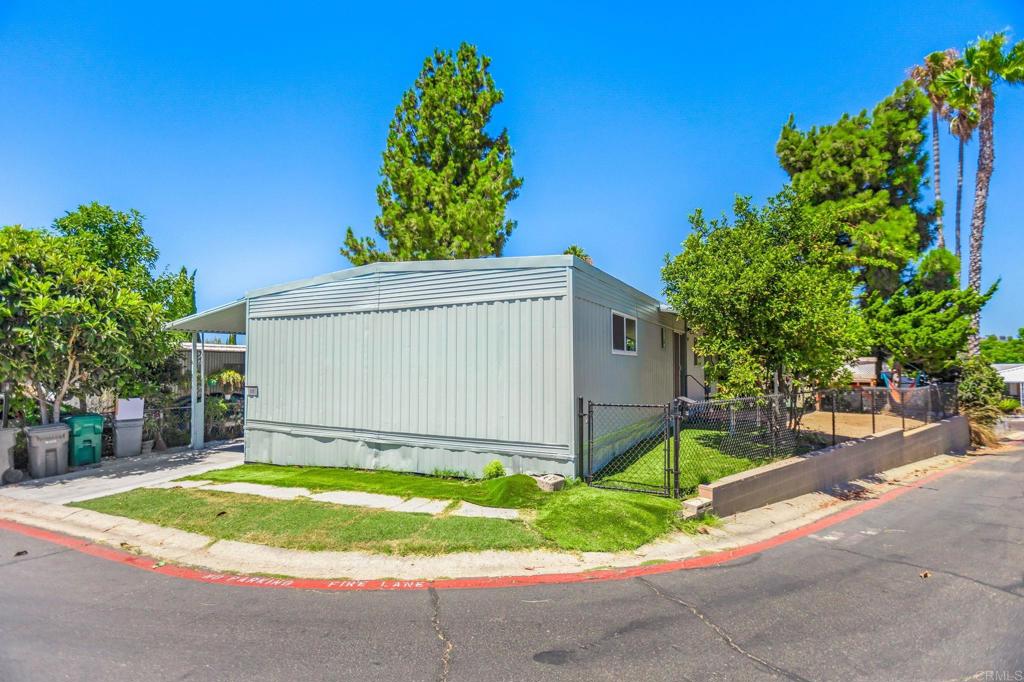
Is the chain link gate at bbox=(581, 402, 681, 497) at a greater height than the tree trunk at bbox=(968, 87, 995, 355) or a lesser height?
lesser

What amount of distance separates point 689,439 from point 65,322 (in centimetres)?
1243

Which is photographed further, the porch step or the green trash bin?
the green trash bin

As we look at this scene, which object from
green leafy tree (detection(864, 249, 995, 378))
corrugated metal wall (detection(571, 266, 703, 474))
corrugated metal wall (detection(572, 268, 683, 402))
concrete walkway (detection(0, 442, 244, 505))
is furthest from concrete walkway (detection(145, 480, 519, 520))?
green leafy tree (detection(864, 249, 995, 378))

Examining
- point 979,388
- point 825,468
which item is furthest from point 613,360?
point 979,388

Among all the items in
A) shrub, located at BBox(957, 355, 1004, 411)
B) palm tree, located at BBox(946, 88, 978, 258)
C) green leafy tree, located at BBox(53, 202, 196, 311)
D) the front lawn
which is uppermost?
palm tree, located at BBox(946, 88, 978, 258)

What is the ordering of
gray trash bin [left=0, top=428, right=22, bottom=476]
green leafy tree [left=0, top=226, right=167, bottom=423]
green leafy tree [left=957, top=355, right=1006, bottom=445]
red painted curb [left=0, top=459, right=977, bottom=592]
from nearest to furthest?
red painted curb [left=0, top=459, right=977, bottom=592] → gray trash bin [left=0, top=428, right=22, bottom=476] → green leafy tree [left=0, top=226, right=167, bottom=423] → green leafy tree [left=957, top=355, right=1006, bottom=445]

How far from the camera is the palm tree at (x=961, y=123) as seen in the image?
2262 centimetres

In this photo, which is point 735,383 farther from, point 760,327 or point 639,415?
point 639,415

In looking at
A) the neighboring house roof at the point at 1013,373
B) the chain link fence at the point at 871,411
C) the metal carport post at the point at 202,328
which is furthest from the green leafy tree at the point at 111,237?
the neighboring house roof at the point at 1013,373

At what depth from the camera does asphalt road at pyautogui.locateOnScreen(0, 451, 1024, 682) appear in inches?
148

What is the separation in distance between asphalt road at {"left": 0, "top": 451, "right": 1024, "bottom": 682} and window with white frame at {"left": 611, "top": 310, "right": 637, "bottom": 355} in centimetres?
518

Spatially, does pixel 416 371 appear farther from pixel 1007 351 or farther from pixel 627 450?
pixel 1007 351

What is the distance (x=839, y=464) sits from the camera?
10.6 m

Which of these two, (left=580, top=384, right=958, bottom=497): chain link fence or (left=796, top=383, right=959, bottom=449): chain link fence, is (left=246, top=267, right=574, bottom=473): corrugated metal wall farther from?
(left=796, top=383, right=959, bottom=449): chain link fence
